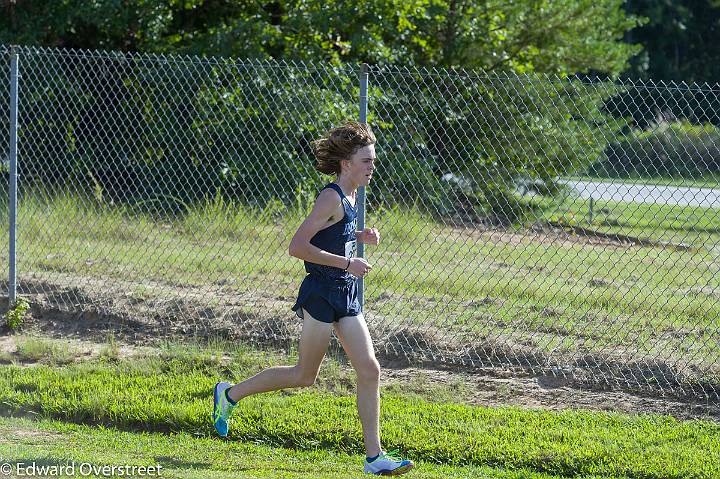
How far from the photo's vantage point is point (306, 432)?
5.39 metres

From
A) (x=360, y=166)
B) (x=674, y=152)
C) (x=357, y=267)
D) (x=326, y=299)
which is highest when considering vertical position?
(x=360, y=166)

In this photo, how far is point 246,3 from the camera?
1327cm

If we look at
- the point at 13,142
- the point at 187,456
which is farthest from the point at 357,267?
the point at 13,142

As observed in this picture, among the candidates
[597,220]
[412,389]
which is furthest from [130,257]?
[597,220]

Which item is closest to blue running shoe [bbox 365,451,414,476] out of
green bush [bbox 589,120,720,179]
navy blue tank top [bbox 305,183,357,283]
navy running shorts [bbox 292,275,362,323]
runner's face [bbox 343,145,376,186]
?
navy running shorts [bbox 292,275,362,323]

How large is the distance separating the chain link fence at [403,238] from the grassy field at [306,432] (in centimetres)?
80

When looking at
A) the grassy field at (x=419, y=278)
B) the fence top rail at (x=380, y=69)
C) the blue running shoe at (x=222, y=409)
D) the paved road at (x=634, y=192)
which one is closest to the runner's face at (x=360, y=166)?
the blue running shoe at (x=222, y=409)

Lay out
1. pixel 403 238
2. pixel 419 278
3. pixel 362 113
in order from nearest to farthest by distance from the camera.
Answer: pixel 362 113 → pixel 419 278 → pixel 403 238

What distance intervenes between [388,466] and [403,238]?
17.4 feet

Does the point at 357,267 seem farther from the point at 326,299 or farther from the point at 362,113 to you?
the point at 362,113

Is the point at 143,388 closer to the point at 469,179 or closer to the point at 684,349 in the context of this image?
the point at 684,349

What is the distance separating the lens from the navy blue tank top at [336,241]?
4.70m

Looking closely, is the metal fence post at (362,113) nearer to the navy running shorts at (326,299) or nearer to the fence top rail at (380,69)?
the fence top rail at (380,69)

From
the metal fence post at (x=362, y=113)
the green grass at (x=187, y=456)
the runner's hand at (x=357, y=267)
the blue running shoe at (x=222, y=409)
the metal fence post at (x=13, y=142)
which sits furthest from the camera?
the metal fence post at (x=13, y=142)
